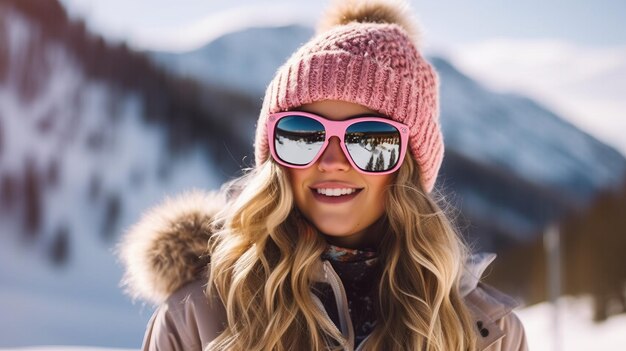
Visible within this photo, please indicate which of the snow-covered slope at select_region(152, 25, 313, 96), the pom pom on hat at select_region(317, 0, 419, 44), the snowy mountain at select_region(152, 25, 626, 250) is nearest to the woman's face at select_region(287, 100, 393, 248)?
the pom pom on hat at select_region(317, 0, 419, 44)

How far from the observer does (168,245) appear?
1.64 meters

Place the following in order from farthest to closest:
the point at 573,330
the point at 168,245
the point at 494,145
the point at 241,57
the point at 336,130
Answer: the point at 494,145 < the point at 241,57 < the point at 573,330 < the point at 168,245 < the point at 336,130

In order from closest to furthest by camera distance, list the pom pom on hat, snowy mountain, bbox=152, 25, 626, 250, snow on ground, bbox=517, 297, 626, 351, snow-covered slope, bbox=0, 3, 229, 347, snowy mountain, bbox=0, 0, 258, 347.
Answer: the pom pom on hat < snow on ground, bbox=517, 297, 626, 351 < snow-covered slope, bbox=0, 3, 229, 347 < snowy mountain, bbox=0, 0, 258, 347 < snowy mountain, bbox=152, 25, 626, 250

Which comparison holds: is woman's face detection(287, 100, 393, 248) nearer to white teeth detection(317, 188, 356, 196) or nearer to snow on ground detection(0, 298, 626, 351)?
white teeth detection(317, 188, 356, 196)

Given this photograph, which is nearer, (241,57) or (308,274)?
(308,274)

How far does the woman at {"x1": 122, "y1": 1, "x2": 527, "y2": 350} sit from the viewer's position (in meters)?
1.53

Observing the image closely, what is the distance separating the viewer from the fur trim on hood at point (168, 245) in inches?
63.3

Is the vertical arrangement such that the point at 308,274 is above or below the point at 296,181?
below

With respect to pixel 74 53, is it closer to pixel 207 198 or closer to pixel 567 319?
pixel 567 319

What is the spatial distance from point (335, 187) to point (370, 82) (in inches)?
11.0

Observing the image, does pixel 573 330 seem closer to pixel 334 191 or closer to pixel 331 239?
pixel 331 239

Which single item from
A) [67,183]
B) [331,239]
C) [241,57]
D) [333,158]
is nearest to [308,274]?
[331,239]

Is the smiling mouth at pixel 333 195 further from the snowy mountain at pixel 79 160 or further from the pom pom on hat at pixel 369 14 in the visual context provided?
the snowy mountain at pixel 79 160

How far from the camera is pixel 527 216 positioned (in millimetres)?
24453
